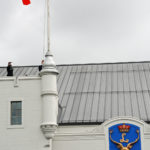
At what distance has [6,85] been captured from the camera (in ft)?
121

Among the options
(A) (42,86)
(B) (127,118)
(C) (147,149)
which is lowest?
(C) (147,149)

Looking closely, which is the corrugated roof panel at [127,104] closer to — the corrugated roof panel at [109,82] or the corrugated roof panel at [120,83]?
the corrugated roof panel at [120,83]

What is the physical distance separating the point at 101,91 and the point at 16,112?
9.62 meters

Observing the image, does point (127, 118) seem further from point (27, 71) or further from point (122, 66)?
point (27, 71)

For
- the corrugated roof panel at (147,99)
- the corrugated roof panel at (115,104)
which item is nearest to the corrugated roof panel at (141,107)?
the corrugated roof panel at (147,99)

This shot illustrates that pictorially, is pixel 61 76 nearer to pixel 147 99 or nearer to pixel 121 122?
pixel 147 99

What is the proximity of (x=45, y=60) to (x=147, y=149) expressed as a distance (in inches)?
408

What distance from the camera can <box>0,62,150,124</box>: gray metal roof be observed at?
39281mm

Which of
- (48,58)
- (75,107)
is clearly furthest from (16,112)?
(75,107)

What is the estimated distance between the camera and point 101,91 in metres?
42.8

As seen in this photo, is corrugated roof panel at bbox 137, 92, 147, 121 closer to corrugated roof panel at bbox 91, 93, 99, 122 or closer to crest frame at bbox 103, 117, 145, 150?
crest frame at bbox 103, 117, 145, 150

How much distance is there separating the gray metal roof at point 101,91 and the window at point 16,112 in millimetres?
3906

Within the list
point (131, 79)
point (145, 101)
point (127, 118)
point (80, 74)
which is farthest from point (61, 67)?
point (127, 118)

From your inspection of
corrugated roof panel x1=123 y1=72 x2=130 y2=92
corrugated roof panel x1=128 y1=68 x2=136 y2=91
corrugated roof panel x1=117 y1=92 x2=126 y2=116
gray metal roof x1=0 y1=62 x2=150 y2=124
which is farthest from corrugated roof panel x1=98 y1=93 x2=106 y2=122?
corrugated roof panel x1=128 y1=68 x2=136 y2=91
